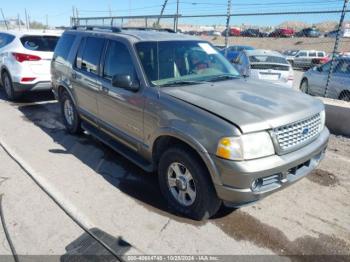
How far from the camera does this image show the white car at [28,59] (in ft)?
24.9

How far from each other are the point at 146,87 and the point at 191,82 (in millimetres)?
561

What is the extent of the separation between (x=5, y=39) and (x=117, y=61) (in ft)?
18.9

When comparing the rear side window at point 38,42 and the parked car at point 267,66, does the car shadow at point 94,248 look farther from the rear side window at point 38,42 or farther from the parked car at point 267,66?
the parked car at point 267,66

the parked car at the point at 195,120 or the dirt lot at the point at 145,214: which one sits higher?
the parked car at the point at 195,120

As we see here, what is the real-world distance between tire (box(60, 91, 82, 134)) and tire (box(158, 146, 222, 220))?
276 cm

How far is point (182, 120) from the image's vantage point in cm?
314

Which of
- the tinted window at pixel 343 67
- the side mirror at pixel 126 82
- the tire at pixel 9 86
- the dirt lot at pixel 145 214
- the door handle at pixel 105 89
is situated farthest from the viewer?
the tire at pixel 9 86

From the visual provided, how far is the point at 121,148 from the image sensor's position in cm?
439

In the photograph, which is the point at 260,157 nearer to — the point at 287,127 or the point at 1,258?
the point at 287,127

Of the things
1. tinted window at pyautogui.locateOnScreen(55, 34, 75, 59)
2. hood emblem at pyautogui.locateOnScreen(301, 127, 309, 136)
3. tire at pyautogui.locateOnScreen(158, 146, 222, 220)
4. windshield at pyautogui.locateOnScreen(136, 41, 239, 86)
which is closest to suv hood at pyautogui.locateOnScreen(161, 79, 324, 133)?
hood emblem at pyautogui.locateOnScreen(301, 127, 309, 136)

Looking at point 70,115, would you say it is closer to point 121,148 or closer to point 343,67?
point 121,148

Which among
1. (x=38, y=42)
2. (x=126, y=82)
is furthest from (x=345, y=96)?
(x=38, y=42)

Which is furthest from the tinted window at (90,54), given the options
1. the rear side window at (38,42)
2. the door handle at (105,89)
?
the rear side window at (38,42)

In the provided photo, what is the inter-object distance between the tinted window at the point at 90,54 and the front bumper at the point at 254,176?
8.99ft
